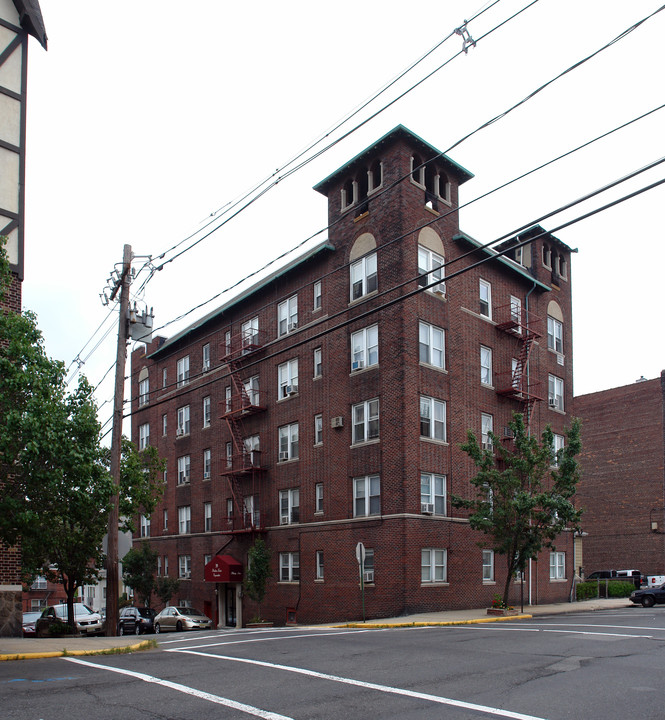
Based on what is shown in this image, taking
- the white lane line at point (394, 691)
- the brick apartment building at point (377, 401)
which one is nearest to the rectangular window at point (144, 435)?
the brick apartment building at point (377, 401)

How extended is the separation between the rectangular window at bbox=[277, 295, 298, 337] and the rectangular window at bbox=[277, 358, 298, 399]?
162 cm

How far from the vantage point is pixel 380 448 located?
32375 millimetres

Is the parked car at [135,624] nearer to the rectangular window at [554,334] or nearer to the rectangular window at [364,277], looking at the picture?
the rectangular window at [364,277]

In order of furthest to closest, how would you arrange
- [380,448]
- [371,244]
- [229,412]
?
[229,412]
[371,244]
[380,448]

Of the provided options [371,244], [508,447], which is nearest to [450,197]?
[371,244]

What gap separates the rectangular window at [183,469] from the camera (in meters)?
47.5

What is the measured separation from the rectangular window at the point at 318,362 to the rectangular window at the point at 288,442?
2.85m

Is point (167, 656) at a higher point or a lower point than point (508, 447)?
lower

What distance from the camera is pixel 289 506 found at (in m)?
37.6

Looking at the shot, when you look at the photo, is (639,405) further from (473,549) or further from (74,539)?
(74,539)

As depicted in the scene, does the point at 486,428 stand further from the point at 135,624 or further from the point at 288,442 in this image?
the point at 135,624

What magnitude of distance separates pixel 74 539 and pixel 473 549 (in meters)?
16.4

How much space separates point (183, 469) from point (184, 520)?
3024 millimetres

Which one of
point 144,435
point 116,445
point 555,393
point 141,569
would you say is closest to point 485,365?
point 555,393
